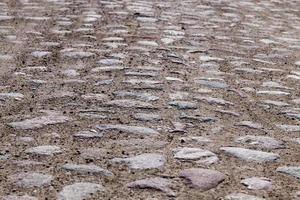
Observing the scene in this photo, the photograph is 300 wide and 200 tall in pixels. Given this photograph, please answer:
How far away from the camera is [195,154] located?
3180 mm

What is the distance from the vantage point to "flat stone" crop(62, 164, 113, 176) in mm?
2898

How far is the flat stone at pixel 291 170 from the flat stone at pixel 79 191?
903mm

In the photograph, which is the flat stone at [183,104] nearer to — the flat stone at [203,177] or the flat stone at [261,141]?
the flat stone at [261,141]

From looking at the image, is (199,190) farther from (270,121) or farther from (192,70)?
(192,70)

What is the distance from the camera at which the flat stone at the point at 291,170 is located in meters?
3.01

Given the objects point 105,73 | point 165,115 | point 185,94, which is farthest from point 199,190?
point 105,73

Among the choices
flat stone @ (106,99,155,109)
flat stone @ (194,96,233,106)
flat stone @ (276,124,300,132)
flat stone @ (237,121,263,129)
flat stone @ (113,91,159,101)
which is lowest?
flat stone @ (276,124,300,132)

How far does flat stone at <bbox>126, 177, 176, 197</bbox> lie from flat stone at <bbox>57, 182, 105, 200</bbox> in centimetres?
15

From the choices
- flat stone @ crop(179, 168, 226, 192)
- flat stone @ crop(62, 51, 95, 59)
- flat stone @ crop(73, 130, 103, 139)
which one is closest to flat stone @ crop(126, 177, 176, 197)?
A: flat stone @ crop(179, 168, 226, 192)

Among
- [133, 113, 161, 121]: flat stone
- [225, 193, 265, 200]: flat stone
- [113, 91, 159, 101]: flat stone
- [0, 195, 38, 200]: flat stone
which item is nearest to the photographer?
[0, 195, 38, 200]: flat stone

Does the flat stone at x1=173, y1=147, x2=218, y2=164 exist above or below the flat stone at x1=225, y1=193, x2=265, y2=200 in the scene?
below

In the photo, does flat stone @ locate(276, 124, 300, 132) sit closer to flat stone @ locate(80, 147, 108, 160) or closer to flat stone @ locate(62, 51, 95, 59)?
flat stone @ locate(80, 147, 108, 160)

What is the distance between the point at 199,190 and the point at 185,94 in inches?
64.3

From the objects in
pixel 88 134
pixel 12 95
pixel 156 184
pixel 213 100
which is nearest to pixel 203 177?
pixel 156 184
